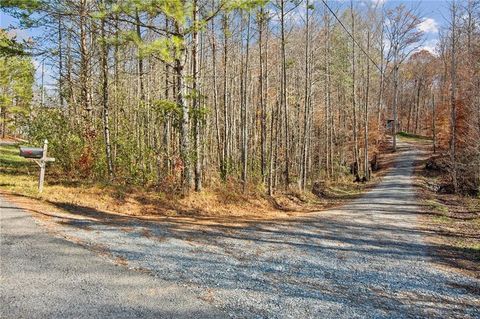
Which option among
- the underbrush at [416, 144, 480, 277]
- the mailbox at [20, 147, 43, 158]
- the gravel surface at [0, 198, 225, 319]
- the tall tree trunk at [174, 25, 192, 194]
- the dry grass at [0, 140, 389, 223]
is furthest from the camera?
the tall tree trunk at [174, 25, 192, 194]

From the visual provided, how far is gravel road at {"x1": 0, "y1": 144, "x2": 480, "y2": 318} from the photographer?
3.82 meters

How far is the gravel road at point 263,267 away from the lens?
3.82 metres

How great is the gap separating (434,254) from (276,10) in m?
11.0

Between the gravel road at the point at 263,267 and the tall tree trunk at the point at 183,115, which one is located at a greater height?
the tall tree trunk at the point at 183,115

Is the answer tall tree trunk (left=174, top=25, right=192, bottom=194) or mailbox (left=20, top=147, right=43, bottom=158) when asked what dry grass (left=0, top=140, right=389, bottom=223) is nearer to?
tall tree trunk (left=174, top=25, right=192, bottom=194)

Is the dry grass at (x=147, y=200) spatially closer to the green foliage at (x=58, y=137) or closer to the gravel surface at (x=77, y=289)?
the green foliage at (x=58, y=137)

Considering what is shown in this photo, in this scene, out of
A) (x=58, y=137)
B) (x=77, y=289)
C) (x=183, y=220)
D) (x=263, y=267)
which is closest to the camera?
(x=77, y=289)

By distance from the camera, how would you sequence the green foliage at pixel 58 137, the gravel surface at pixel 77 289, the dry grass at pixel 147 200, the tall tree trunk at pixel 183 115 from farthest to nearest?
the green foliage at pixel 58 137, the tall tree trunk at pixel 183 115, the dry grass at pixel 147 200, the gravel surface at pixel 77 289

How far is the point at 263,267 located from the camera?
199 inches

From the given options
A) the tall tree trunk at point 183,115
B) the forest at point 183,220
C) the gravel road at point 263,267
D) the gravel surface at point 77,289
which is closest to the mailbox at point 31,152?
the forest at point 183,220

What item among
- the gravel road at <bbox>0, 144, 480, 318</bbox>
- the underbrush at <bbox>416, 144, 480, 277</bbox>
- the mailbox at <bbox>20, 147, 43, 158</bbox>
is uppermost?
the mailbox at <bbox>20, 147, 43, 158</bbox>

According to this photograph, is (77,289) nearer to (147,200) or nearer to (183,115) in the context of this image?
(147,200)

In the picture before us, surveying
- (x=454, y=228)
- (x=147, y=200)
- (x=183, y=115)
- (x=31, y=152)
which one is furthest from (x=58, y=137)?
(x=454, y=228)

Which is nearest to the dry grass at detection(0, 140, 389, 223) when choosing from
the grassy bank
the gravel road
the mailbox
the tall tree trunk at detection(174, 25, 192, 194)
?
the grassy bank
